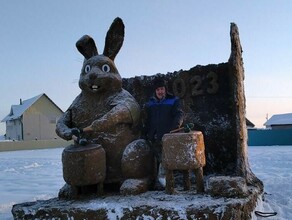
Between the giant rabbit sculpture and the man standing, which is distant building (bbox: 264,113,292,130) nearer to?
the man standing

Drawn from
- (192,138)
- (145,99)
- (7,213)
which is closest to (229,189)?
(192,138)

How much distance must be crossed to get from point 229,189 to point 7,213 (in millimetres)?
2978

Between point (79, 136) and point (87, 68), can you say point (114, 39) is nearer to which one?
point (87, 68)

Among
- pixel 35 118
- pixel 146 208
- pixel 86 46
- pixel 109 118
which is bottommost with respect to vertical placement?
pixel 146 208

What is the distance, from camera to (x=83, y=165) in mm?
3020

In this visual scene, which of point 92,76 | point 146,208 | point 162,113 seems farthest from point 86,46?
point 146,208

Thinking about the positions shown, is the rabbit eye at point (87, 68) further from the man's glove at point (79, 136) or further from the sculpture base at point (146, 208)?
the sculpture base at point (146, 208)

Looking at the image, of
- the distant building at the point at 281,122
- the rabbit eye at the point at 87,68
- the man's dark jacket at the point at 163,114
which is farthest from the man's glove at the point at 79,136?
the distant building at the point at 281,122

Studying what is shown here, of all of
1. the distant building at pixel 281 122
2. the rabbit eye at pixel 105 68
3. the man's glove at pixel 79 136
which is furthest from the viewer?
the distant building at pixel 281 122

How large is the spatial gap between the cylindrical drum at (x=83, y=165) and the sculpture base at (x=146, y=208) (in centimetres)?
18

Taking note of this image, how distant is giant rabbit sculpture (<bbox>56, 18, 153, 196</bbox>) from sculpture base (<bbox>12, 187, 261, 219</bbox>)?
1.11 ft

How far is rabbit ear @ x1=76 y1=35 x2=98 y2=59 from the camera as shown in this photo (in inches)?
147

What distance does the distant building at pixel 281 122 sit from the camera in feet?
84.7

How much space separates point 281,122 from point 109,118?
25.5 meters
